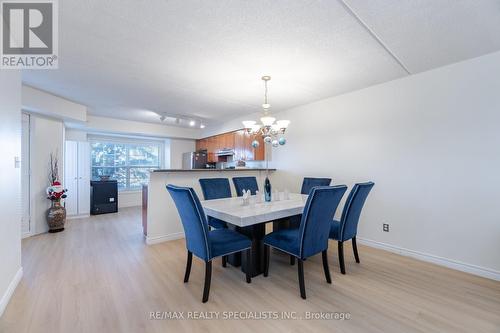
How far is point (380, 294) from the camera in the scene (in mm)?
2043

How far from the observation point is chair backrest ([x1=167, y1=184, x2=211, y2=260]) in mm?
1856

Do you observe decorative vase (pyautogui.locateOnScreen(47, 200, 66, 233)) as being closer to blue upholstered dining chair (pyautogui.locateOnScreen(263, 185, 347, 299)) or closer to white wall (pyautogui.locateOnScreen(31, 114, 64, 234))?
white wall (pyautogui.locateOnScreen(31, 114, 64, 234))

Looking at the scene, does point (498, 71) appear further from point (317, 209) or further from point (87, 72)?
point (87, 72)

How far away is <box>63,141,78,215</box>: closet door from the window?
1.24 metres

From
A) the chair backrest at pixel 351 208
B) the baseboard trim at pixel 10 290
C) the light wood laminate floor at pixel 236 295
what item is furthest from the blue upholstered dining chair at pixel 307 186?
the baseboard trim at pixel 10 290

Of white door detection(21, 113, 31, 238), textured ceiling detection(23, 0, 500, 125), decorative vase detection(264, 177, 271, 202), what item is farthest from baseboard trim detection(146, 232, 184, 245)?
textured ceiling detection(23, 0, 500, 125)

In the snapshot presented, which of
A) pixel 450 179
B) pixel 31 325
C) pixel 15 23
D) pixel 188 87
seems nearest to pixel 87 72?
pixel 15 23

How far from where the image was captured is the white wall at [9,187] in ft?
5.92

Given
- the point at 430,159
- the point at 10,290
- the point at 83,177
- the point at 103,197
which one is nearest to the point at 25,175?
the point at 83,177

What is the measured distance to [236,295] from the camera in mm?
2033

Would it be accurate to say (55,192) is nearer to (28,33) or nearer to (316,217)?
(28,33)

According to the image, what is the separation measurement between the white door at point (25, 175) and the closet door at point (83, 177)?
1.15 metres

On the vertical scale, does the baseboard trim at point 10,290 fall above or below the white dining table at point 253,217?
below

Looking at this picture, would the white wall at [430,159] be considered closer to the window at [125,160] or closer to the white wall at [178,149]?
the white wall at [178,149]
